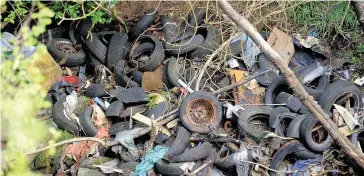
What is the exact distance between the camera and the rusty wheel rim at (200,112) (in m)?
5.68

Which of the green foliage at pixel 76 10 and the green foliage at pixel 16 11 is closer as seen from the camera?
the green foliage at pixel 16 11

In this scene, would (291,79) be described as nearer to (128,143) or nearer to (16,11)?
(128,143)

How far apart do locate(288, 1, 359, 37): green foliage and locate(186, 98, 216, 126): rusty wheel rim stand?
1856mm

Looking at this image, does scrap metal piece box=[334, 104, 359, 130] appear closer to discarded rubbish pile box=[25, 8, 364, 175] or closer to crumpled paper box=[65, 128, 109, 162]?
discarded rubbish pile box=[25, 8, 364, 175]

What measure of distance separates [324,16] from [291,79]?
7.42 ft

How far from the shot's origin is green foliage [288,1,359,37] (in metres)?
6.45

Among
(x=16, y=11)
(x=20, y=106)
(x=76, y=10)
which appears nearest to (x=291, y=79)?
(x=76, y=10)

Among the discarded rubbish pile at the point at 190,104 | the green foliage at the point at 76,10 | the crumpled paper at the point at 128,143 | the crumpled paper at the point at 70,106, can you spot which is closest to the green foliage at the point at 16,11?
the green foliage at the point at 76,10

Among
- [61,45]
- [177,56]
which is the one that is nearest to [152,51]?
[177,56]

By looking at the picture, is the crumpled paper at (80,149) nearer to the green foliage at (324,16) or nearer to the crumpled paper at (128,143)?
the crumpled paper at (128,143)

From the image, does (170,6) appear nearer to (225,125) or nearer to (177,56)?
(177,56)

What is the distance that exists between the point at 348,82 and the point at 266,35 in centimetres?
130

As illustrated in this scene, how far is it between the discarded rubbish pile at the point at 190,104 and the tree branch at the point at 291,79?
0.41 m

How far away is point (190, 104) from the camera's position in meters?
5.68
